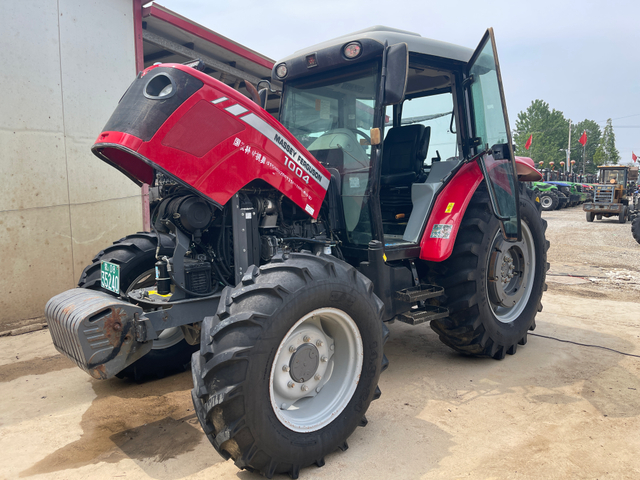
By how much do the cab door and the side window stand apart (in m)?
0.25

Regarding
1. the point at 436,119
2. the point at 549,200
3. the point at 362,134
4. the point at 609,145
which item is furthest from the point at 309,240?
the point at 609,145

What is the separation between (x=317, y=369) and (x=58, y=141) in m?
4.42

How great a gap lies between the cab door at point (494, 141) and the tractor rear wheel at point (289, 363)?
161 cm

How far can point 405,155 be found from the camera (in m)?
4.30

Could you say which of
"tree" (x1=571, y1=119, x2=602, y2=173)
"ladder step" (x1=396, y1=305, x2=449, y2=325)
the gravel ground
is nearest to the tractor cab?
"ladder step" (x1=396, y1=305, x2=449, y2=325)

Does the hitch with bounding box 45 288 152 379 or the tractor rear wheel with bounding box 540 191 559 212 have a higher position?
the tractor rear wheel with bounding box 540 191 559 212

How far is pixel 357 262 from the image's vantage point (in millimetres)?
3600

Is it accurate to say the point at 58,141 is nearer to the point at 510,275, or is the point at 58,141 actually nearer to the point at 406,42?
the point at 406,42

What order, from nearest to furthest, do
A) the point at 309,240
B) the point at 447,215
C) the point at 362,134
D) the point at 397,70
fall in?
1. the point at 397,70
2. the point at 309,240
3. the point at 362,134
4. the point at 447,215

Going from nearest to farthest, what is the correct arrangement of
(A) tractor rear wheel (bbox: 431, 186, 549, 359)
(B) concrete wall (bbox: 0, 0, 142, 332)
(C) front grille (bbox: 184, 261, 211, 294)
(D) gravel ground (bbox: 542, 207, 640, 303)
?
(C) front grille (bbox: 184, 261, 211, 294), (A) tractor rear wheel (bbox: 431, 186, 549, 359), (B) concrete wall (bbox: 0, 0, 142, 332), (D) gravel ground (bbox: 542, 207, 640, 303)

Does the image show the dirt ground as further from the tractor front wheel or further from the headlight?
the tractor front wheel

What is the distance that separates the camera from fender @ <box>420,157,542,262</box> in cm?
368

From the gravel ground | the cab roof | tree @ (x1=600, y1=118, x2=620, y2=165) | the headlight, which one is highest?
tree @ (x1=600, y1=118, x2=620, y2=165)

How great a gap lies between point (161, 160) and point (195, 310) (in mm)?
942
